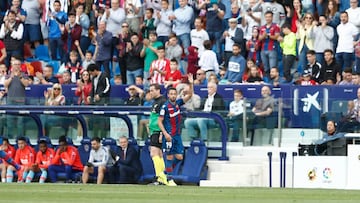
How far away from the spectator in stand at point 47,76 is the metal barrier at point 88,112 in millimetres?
2167

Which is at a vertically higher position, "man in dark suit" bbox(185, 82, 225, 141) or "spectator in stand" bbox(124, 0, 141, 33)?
"spectator in stand" bbox(124, 0, 141, 33)

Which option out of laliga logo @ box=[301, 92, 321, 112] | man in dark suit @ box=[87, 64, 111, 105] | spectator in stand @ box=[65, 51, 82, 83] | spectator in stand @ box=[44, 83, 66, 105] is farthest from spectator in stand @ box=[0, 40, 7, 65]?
laliga logo @ box=[301, 92, 321, 112]

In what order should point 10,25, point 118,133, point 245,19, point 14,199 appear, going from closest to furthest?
point 14,199
point 118,133
point 245,19
point 10,25

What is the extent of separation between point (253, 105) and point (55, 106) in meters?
4.29

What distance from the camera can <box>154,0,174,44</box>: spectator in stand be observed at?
2888 cm

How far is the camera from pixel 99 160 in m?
25.1

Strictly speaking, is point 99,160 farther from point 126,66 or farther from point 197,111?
point 126,66

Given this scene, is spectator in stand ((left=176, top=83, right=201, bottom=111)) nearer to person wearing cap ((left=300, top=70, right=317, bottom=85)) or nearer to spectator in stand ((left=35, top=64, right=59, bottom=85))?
person wearing cap ((left=300, top=70, right=317, bottom=85))

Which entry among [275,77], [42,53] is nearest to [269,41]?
[275,77]

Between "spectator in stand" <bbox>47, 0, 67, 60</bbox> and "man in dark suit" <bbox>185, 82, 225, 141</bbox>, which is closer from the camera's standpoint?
"man in dark suit" <bbox>185, 82, 225, 141</bbox>

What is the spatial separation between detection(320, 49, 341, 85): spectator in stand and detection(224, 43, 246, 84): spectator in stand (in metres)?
1.80

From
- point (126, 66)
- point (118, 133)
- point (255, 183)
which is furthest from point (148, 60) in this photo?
point (255, 183)

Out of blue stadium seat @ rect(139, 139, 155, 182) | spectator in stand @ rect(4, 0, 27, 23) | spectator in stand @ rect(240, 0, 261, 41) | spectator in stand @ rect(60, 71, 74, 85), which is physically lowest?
blue stadium seat @ rect(139, 139, 155, 182)

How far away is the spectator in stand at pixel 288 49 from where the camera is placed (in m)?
26.9
